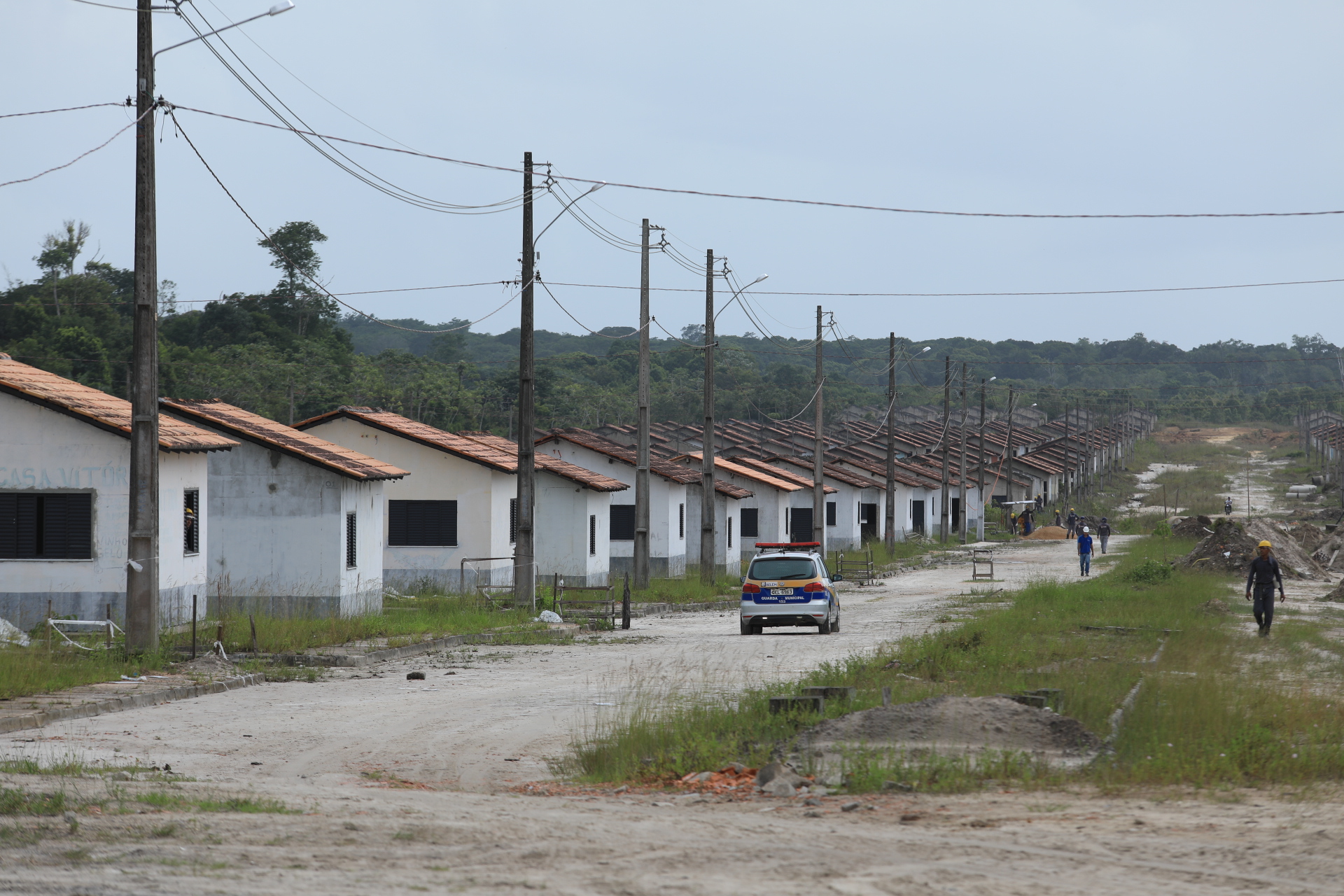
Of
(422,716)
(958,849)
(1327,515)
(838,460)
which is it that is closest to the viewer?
(958,849)

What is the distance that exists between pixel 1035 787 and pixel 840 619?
72.4 ft

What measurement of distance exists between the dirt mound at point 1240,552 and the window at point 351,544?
28182mm

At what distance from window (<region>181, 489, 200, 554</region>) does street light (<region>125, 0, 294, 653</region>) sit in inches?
235

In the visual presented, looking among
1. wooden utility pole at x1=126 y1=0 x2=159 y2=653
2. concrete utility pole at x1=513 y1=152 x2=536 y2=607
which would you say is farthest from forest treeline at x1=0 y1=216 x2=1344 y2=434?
wooden utility pole at x1=126 y1=0 x2=159 y2=653

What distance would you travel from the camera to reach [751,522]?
5791cm

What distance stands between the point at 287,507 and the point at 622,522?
18.8m

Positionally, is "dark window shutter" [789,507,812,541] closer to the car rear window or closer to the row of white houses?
the row of white houses

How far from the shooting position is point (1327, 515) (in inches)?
3167

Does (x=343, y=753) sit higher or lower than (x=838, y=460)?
lower

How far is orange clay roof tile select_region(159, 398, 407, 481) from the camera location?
28266 millimetres

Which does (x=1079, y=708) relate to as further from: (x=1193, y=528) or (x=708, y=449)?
(x=1193, y=528)

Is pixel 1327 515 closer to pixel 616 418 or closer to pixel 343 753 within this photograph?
pixel 616 418

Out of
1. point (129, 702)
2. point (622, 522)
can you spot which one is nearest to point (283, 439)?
point (129, 702)

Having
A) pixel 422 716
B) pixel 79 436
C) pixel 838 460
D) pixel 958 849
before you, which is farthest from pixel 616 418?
pixel 958 849
